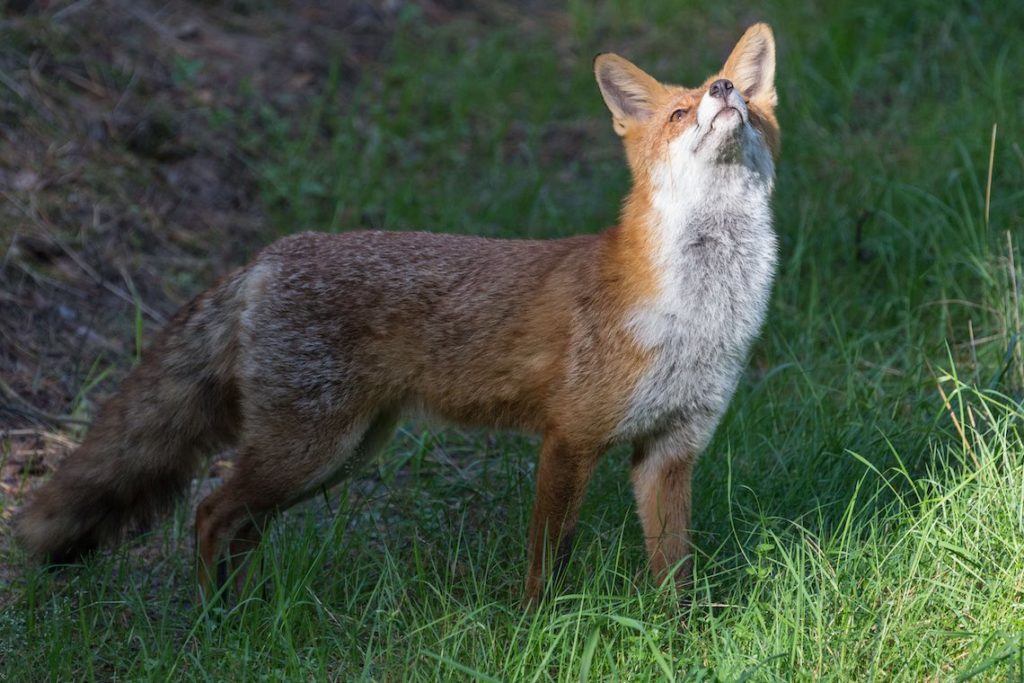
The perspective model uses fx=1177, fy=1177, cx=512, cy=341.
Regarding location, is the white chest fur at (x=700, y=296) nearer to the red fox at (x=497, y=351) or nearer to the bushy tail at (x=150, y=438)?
the red fox at (x=497, y=351)

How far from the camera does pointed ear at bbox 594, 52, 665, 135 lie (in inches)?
173

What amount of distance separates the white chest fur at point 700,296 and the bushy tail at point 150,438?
5.11 ft

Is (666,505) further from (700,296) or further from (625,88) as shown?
(625,88)

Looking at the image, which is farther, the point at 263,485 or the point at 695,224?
the point at 263,485

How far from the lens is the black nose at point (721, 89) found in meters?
3.81

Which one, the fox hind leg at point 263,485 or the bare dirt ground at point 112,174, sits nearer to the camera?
the fox hind leg at point 263,485

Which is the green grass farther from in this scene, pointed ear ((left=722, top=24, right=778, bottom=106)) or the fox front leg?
pointed ear ((left=722, top=24, right=778, bottom=106))

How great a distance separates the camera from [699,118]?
3.86 metres

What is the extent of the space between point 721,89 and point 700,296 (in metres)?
0.68

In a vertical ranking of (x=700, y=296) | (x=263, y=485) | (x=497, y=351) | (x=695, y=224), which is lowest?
(x=263, y=485)

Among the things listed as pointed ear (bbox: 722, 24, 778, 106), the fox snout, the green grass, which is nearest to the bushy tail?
the green grass

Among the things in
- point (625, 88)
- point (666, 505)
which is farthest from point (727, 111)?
point (666, 505)

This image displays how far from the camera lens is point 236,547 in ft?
14.5

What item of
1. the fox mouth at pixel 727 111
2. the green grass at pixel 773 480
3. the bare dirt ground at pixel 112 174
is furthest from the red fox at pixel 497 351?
the bare dirt ground at pixel 112 174
